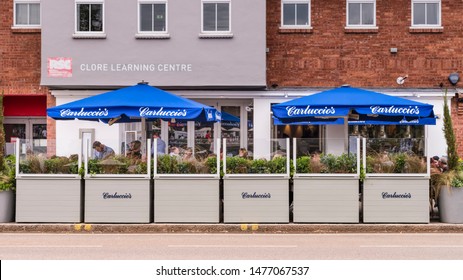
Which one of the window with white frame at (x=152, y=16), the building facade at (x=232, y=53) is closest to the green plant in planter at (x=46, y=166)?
the building facade at (x=232, y=53)

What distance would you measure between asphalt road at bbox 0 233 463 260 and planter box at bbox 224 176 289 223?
2.91 feet

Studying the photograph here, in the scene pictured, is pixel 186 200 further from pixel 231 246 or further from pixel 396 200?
pixel 396 200

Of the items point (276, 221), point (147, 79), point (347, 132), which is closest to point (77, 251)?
point (276, 221)

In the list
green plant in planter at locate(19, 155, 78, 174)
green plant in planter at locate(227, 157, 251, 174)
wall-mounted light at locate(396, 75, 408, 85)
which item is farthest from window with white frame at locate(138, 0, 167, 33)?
green plant in planter at locate(227, 157, 251, 174)

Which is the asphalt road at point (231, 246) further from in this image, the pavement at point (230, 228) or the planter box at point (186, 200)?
the planter box at point (186, 200)

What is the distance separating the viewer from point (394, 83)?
2248cm

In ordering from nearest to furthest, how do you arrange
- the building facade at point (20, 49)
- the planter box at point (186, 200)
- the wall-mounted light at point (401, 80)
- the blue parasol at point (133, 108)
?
the planter box at point (186, 200)
the blue parasol at point (133, 108)
the wall-mounted light at point (401, 80)
the building facade at point (20, 49)

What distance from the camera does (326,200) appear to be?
49.9 feet

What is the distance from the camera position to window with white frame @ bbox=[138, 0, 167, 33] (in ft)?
72.5

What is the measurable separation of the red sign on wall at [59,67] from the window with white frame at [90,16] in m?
1.04

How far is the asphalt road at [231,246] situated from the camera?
35.6 feet

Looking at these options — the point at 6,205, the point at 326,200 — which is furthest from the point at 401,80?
the point at 6,205

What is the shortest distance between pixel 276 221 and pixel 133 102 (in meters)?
3.82

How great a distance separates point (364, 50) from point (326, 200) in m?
8.50
